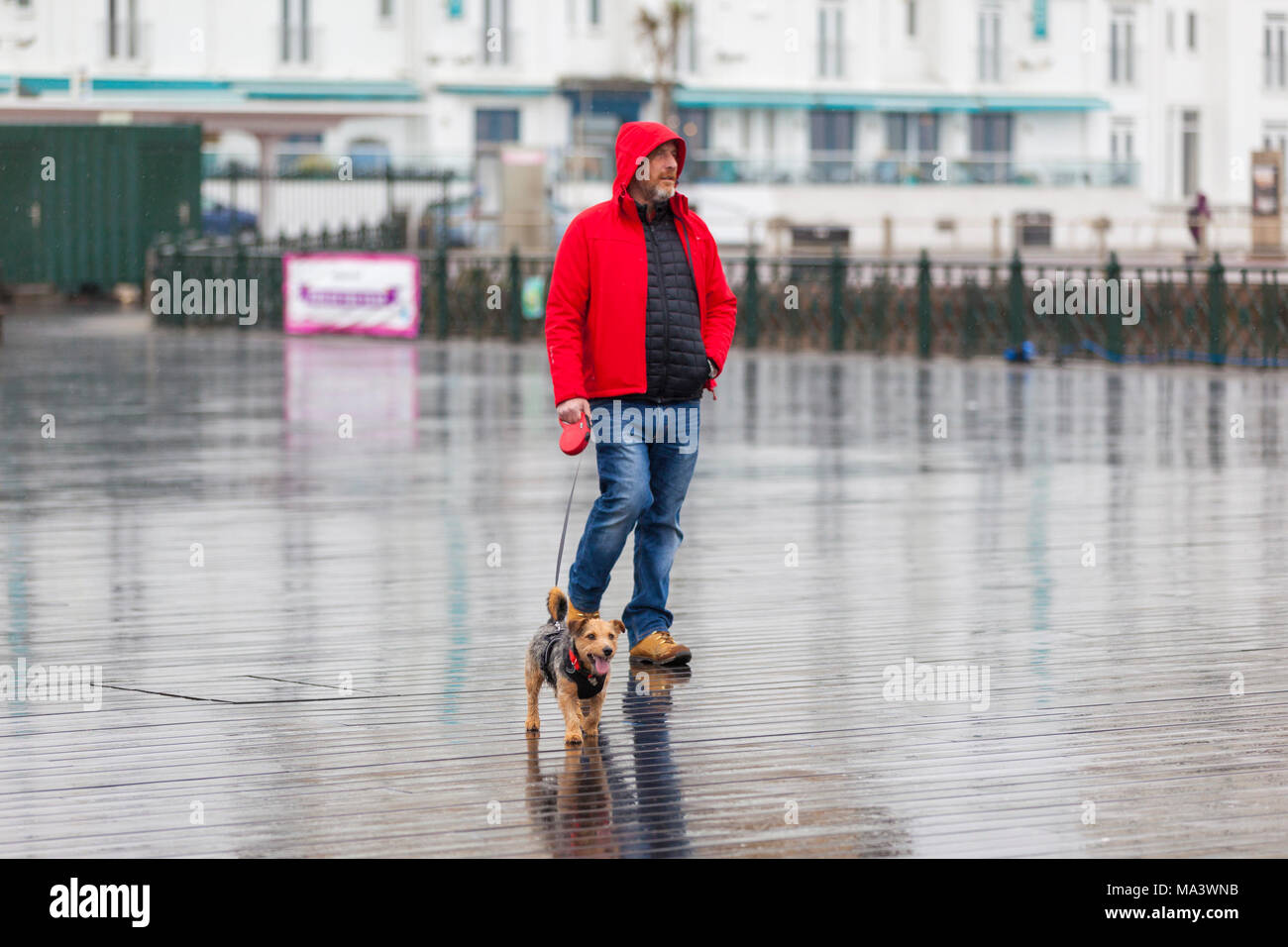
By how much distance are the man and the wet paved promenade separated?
28.9 inches

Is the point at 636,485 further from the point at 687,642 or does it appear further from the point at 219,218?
the point at 219,218

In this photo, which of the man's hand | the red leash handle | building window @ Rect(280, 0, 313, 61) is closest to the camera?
the red leash handle

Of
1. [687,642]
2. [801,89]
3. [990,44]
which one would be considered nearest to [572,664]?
[687,642]

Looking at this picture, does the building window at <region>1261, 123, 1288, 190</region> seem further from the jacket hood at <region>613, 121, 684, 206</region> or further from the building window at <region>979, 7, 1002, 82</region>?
the jacket hood at <region>613, 121, 684, 206</region>

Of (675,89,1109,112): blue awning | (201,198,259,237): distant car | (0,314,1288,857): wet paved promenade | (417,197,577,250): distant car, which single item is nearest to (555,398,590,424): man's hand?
(0,314,1288,857): wet paved promenade

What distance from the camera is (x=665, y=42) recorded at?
59.2 m

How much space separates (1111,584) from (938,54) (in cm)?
5480

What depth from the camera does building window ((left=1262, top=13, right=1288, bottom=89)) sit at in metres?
66.6

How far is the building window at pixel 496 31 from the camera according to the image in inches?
2280

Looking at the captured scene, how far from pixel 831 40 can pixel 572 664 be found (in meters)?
57.0

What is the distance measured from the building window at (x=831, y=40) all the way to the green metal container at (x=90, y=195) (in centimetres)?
2550

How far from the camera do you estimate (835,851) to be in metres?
5.76

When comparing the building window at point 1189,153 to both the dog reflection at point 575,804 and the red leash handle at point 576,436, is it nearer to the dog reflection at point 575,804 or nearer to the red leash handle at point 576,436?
the red leash handle at point 576,436

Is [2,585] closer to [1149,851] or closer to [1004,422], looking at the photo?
[1149,851]
